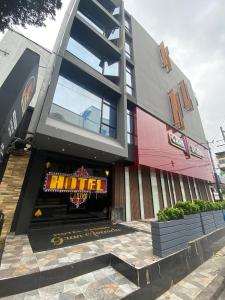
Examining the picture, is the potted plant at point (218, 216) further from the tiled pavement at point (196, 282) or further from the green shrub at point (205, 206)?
the tiled pavement at point (196, 282)

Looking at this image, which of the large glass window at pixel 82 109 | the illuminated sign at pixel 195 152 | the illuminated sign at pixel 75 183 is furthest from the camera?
the illuminated sign at pixel 195 152

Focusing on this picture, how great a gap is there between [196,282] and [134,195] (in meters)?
6.23

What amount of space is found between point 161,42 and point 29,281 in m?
22.9

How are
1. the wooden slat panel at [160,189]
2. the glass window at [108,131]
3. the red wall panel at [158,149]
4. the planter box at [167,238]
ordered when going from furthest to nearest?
the wooden slat panel at [160,189] < the red wall panel at [158,149] < the glass window at [108,131] < the planter box at [167,238]

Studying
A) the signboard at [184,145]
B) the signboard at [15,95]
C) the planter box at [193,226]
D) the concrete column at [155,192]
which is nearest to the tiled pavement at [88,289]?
the planter box at [193,226]

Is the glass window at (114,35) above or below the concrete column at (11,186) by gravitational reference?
above

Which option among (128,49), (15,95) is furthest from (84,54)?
(15,95)

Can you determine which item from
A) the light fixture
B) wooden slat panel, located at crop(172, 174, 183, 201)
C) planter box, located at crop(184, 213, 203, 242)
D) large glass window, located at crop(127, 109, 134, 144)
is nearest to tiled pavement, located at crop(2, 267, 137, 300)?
planter box, located at crop(184, 213, 203, 242)

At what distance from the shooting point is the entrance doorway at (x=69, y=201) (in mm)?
6535

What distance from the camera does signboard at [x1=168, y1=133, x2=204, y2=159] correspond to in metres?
13.0

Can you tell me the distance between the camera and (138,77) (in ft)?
39.6

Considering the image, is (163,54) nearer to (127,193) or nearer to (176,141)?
(176,141)

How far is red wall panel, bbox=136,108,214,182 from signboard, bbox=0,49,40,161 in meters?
6.63

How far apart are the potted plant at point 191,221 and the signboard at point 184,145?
7817mm
